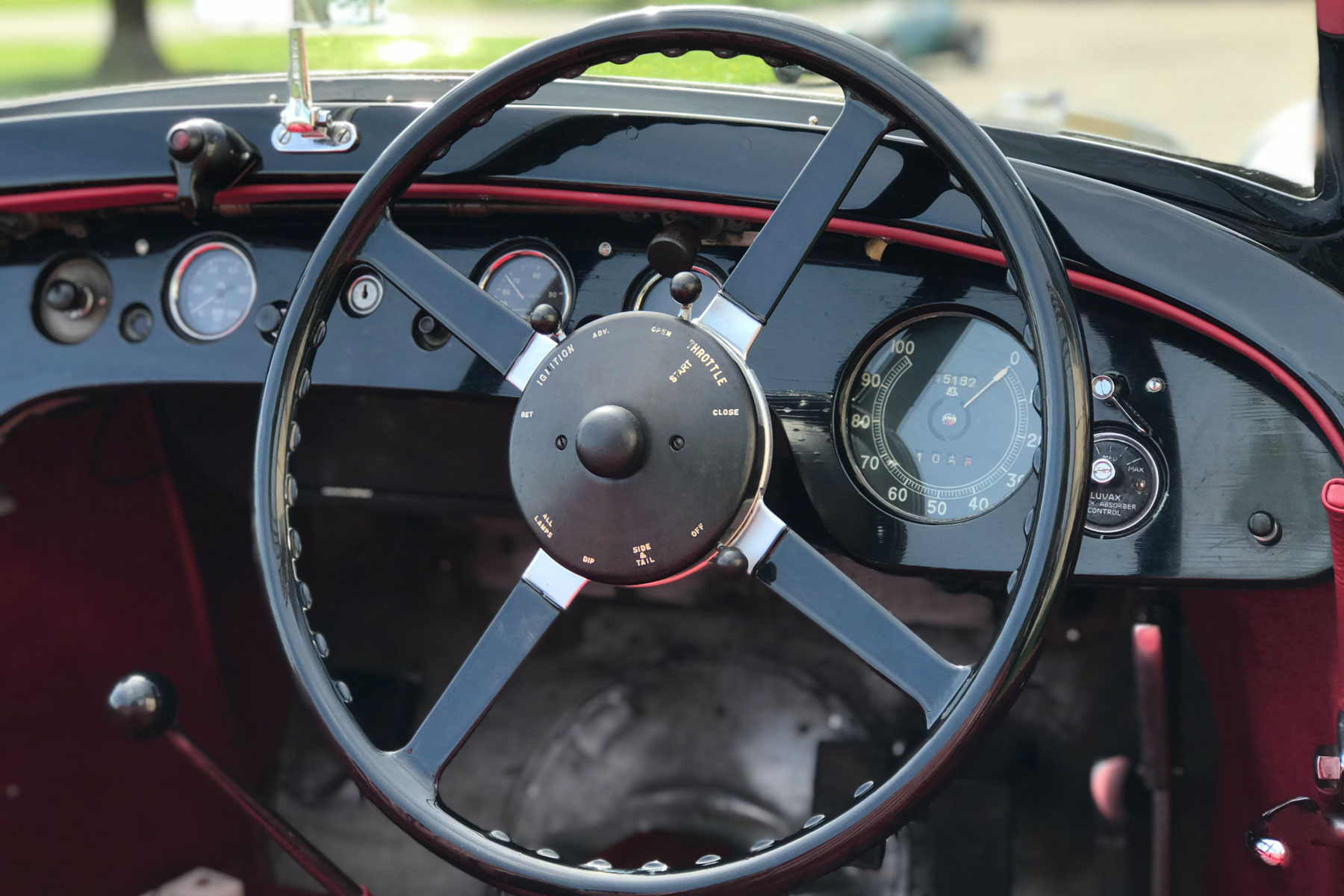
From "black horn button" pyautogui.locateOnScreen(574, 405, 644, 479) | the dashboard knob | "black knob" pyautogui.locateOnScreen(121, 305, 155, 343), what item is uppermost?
the dashboard knob

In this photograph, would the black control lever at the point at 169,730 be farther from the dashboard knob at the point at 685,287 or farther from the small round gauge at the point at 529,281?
the dashboard knob at the point at 685,287

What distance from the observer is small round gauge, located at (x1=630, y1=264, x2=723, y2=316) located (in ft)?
4.74

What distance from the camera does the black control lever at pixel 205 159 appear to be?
57.1 inches

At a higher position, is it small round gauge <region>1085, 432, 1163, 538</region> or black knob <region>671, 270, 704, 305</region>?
black knob <region>671, 270, 704, 305</region>

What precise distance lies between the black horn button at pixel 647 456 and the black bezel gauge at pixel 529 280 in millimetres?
340

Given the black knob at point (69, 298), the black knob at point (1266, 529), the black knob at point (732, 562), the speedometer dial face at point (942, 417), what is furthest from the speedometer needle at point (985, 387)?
the black knob at point (69, 298)

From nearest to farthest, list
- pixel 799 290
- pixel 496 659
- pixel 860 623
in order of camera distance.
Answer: pixel 860 623
pixel 496 659
pixel 799 290

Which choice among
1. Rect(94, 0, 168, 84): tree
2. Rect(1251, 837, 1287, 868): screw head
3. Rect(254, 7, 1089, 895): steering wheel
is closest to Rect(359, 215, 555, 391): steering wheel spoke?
Rect(254, 7, 1089, 895): steering wheel

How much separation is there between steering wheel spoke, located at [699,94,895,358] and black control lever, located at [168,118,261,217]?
28.2 inches

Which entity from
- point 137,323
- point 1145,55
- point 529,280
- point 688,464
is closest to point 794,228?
point 688,464

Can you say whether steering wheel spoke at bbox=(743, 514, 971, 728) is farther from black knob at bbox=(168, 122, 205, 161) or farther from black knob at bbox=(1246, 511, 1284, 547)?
black knob at bbox=(168, 122, 205, 161)

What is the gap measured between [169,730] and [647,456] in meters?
0.89

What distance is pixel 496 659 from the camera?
1182 millimetres

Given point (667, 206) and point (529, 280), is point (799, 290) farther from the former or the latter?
point (529, 280)
